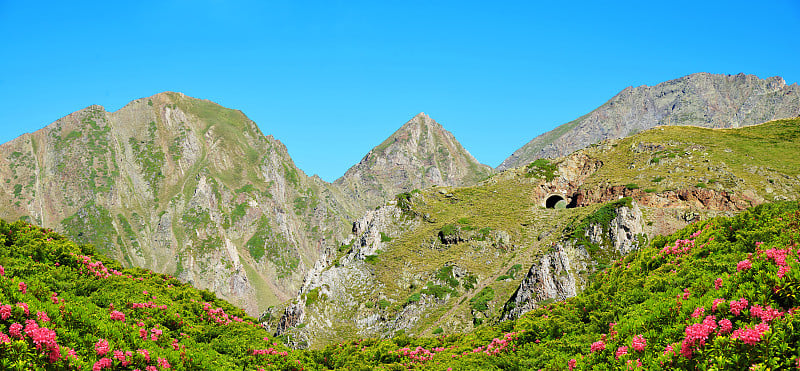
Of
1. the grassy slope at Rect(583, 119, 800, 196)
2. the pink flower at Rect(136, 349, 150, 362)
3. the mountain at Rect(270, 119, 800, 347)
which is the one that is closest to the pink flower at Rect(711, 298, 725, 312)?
the pink flower at Rect(136, 349, 150, 362)

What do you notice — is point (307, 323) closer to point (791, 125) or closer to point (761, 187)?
point (761, 187)

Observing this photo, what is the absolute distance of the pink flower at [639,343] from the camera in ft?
41.8

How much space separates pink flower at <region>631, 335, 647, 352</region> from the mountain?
35.1 m

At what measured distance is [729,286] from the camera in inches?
508

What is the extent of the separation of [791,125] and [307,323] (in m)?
105

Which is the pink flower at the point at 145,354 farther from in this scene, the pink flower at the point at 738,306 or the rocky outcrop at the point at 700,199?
the rocky outcrop at the point at 700,199

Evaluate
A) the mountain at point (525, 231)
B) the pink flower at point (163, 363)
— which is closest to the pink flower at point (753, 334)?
the pink flower at point (163, 363)

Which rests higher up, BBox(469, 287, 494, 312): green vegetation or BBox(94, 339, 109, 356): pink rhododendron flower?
BBox(94, 339, 109, 356): pink rhododendron flower

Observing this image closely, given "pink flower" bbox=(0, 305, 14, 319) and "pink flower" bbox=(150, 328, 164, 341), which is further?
"pink flower" bbox=(150, 328, 164, 341)

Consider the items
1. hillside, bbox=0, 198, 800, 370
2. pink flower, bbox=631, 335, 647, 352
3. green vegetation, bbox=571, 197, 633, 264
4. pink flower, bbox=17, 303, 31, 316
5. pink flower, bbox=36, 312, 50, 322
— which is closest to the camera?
hillside, bbox=0, 198, 800, 370

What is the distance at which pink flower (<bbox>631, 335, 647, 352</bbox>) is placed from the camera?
12750 millimetres

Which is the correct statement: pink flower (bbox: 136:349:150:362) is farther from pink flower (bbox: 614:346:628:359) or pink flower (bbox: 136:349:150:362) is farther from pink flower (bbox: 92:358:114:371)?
pink flower (bbox: 614:346:628:359)

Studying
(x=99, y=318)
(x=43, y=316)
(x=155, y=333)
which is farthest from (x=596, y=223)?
(x=43, y=316)

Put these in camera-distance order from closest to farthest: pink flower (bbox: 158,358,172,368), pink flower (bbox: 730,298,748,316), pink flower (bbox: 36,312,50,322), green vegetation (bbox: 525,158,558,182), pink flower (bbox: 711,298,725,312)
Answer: pink flower (bbox: 730,298,748,316) < pink flower (bbox: 711,298,725,312) < pink flower (bbox: 36,312,50,322) < pink flower (bbox: 158,358,172,368) < green vegetation (bbox: 525,158,558,182)
